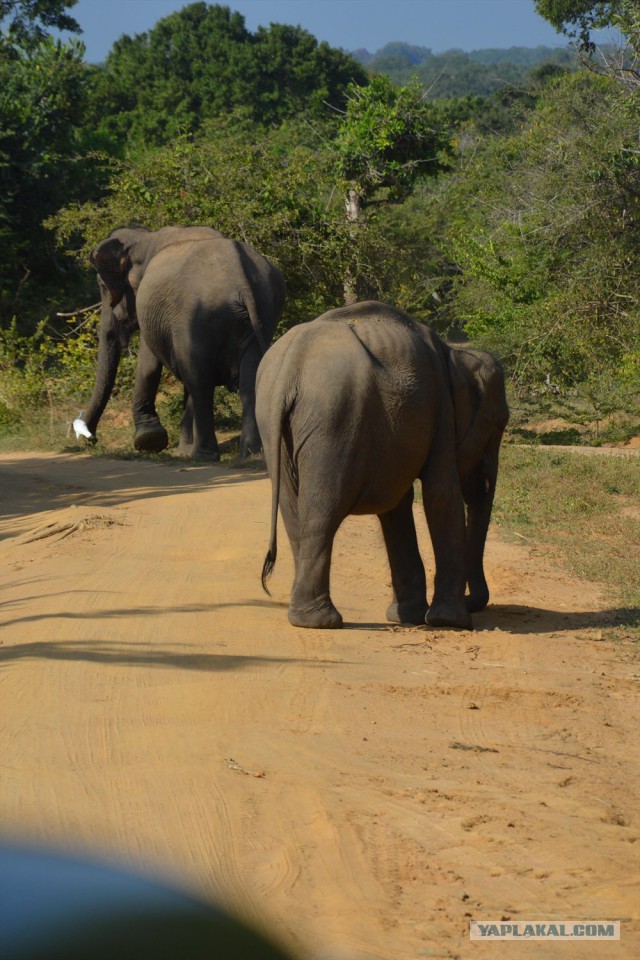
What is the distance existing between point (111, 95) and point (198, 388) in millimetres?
33986

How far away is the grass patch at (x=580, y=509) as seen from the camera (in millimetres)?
9391

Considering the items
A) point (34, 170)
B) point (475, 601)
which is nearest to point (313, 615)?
point (475, 601)

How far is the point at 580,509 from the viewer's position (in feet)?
36.9

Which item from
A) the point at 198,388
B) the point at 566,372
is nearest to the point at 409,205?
the point at 566,372

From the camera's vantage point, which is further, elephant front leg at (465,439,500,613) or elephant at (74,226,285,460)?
elephant at (74,226,285,460)

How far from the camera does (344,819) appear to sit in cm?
395

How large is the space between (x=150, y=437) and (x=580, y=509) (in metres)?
5.48

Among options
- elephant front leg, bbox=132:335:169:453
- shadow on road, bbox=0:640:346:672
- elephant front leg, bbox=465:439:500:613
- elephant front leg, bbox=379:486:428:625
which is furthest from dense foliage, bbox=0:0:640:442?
shadow on road, bbox=0:640:346:672

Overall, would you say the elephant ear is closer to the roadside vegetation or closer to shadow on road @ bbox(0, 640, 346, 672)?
the roadside vegetation

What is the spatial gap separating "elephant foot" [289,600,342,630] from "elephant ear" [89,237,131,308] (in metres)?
9.08

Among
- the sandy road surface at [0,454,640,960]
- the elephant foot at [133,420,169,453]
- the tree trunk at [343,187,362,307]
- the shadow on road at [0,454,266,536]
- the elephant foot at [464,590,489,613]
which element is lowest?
the elephant foot at [464,590,489,613]

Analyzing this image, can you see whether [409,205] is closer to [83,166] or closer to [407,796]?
[83,166]

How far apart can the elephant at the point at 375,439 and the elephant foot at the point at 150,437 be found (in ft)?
24.3

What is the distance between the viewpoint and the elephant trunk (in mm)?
15406
